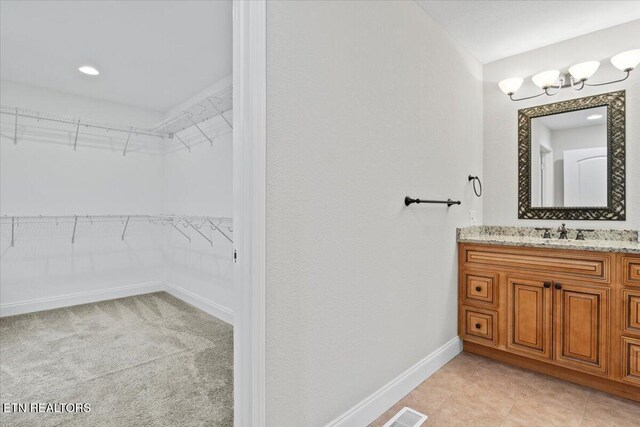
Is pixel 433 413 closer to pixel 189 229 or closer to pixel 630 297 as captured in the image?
pixel 630 297

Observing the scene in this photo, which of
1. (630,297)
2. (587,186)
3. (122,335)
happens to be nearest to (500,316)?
(630,297)

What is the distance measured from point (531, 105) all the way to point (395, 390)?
2434 millimetres

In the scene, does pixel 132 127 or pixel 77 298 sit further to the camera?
pixel 132 127

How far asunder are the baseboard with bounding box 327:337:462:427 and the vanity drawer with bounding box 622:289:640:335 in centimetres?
100

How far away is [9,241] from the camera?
3.24m

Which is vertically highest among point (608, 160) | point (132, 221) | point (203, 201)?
point (608, 160)

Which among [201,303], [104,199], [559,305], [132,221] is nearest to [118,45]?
[104,199]

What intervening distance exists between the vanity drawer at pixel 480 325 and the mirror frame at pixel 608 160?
3.05 feet

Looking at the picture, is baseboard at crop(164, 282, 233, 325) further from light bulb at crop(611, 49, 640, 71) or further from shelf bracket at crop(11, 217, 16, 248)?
light bulb at crop(611, 49, 640, 71)

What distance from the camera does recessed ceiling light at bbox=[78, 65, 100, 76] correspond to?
9.61 ft

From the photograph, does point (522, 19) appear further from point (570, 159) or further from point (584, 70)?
point (570, 159)

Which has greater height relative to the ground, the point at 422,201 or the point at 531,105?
the point at 531,105

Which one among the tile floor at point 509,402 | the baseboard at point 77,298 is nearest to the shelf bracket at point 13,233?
the baseboard at point 77,298

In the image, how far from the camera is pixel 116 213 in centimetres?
391
